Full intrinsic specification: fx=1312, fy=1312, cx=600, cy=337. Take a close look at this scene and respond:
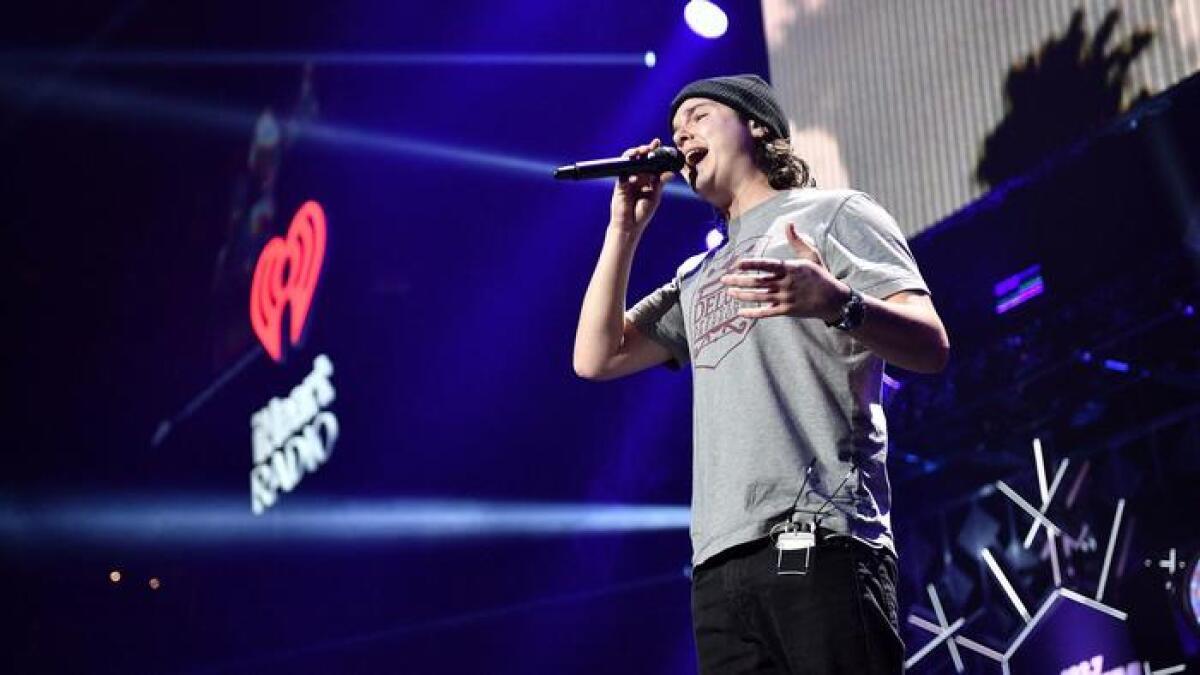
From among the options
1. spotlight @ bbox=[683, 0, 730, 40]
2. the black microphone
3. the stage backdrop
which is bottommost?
the black microphone

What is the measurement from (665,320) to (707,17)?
3.25 meters

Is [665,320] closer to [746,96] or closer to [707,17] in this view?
[746,96]

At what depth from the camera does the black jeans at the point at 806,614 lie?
151cm

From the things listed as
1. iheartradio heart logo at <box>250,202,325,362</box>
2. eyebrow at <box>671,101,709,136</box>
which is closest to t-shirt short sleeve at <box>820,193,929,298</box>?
eyebrow at <box>671,101,709,136</box>

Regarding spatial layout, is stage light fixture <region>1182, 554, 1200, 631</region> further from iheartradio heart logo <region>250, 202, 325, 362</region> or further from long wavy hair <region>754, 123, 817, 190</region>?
iheartradio heart logo <region>250, 202, 325, 362</region>

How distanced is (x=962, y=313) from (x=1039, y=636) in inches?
45.9

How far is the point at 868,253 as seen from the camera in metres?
1.70

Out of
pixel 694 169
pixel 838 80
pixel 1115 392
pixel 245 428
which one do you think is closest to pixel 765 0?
pixel 838 80

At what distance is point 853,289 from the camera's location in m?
1.56

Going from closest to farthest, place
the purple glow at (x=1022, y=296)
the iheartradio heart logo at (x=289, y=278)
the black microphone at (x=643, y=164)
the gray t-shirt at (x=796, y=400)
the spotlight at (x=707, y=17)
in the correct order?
the gray t-shirt at (x=796, y=400)
the black microphone at (x=643, y=164)
the purple glow at (x=1022, y=296)
the spotlight at (x=707, y=17)
the iheartradio heart logo at (x=289, y=278)

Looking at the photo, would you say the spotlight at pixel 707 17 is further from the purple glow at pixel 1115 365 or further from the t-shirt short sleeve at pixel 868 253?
the t-shirt short sleeve at pixel 868 253

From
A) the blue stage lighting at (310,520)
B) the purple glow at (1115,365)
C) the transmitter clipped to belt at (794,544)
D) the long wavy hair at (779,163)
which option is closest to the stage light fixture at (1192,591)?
the purple glow at (1115,365)

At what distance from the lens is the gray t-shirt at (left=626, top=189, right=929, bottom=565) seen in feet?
5.23

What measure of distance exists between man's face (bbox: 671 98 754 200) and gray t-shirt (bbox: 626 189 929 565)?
5.2 inches
